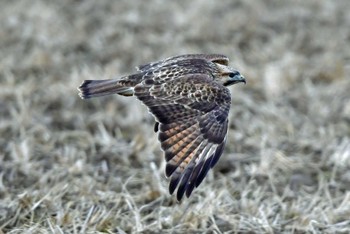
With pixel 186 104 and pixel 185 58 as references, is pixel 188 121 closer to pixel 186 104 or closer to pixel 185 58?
pixel 186 104

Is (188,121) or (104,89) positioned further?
(104,89)

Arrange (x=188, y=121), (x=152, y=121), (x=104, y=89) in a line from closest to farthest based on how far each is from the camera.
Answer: (x=188, y=121), (x=104, y=89), (x=152, y=121)

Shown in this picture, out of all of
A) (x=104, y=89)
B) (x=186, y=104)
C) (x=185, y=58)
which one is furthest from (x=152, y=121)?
(x=186, y=104)

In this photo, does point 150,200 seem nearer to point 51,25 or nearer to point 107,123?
point 107,123

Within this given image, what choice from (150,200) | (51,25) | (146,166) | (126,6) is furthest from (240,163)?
(126,6)

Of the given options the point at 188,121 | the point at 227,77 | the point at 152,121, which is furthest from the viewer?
the point at 152,121

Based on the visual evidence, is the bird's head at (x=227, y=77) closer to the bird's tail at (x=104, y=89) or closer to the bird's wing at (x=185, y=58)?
the bird's wing at (x=185, y=58)

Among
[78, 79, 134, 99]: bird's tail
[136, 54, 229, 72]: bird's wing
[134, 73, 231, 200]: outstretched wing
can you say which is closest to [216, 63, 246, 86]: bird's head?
[136, 54, 229, 72]: bird's wing
